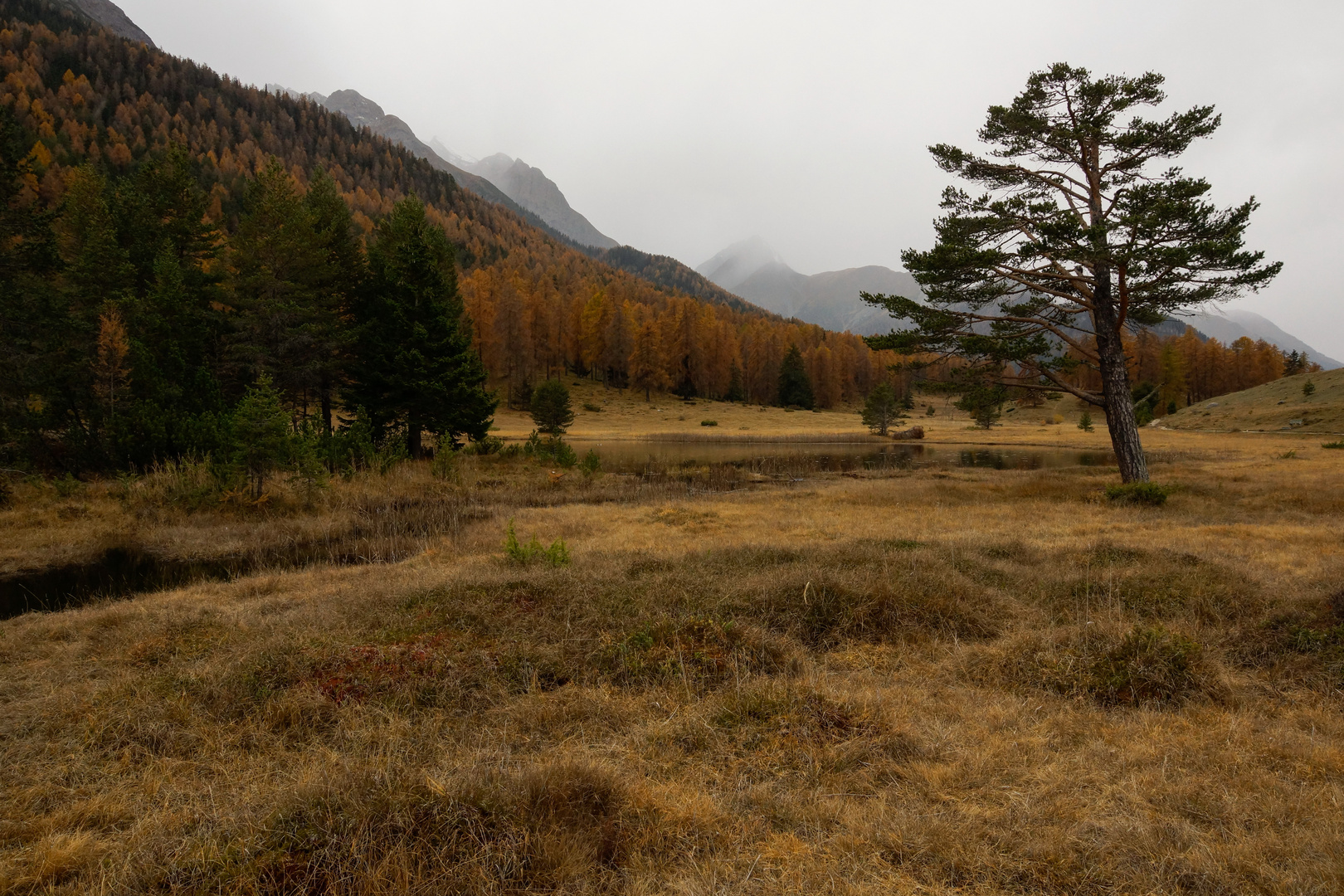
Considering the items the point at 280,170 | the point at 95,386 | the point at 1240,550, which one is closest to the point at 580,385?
the point at 280,170

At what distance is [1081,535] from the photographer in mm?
10953

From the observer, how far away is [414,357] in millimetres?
22344

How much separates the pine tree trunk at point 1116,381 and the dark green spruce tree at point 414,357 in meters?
22.5

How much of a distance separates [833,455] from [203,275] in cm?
3291

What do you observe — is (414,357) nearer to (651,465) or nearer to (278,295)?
(278,295)

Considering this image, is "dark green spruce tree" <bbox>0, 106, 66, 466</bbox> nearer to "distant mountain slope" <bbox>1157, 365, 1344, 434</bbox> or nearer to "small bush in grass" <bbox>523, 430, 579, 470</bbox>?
"small bush in grass" <bbox>523, 430, 579, 470</bbox>

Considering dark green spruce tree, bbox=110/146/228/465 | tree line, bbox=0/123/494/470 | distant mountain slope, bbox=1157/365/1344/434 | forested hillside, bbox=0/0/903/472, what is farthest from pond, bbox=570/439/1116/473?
distant mountain slope, bbox=1157/365/1344/434

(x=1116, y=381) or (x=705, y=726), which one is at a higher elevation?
(x=1116, y=381)

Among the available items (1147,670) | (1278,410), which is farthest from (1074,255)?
(1278,410)

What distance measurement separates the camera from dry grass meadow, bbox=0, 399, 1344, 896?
2.75 m

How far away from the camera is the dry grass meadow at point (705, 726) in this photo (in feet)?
9.03

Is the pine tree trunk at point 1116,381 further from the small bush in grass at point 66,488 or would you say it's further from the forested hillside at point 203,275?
the small bush in grass at point 66,488

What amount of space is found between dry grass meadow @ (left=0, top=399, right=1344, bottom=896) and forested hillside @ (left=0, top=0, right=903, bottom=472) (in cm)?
1407

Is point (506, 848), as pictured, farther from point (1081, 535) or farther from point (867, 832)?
point (1081, 535)
